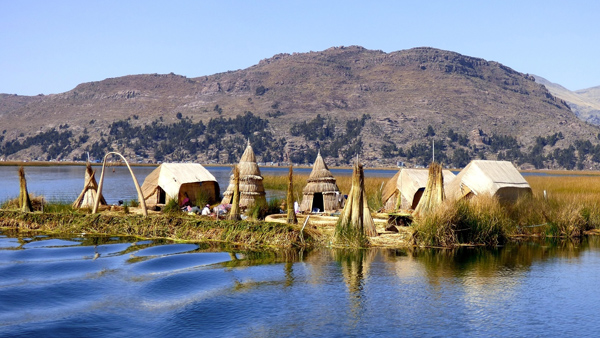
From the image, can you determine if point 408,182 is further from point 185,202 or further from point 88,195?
point 88,195

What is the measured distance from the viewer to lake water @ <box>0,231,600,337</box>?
1283 cm

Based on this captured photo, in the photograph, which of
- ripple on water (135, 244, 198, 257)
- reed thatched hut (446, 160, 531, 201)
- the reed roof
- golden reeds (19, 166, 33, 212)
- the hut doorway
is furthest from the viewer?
the hut doorway

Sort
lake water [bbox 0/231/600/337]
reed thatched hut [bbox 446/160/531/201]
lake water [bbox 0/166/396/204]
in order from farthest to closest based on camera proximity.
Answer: lake water [bbox 0/166/396/204] < reed thatched hut [bbox 446/160/531/201] < lake water [bbox 0/231/600/337]

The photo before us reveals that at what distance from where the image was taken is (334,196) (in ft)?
93.3

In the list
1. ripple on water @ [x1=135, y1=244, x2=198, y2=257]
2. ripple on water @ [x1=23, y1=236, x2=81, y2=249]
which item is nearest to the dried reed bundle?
ripple on water @ [x1=135, y1=244, x2=198, y2=257]

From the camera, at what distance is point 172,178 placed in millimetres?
29516

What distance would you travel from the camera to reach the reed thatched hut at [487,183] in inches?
1064

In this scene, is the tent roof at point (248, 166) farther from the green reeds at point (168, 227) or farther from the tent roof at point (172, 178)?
the green reeds at point (168, 227)

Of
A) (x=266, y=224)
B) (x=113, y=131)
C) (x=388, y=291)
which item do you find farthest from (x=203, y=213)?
(x=113, y=131)

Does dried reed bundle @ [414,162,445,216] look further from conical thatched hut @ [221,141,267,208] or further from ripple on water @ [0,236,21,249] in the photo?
ripple on water @ [0,236,21,249]

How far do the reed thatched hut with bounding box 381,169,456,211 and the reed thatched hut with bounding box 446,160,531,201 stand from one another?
1502 millimetres

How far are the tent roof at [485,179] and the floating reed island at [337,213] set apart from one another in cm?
4

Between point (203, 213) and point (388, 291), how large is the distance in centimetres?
1172

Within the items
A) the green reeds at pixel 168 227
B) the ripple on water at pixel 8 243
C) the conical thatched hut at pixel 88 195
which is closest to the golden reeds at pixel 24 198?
the green reeds at pixel 168 227
